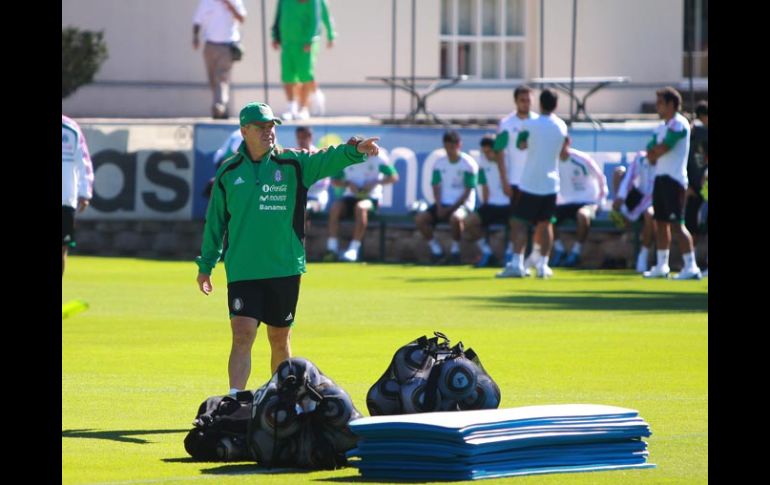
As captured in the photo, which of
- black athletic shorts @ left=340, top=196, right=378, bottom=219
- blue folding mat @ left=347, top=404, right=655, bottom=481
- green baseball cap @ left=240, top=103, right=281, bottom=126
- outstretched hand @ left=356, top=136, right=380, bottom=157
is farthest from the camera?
black athletic shorts @ left=340, top=196, right=378, bottom=219

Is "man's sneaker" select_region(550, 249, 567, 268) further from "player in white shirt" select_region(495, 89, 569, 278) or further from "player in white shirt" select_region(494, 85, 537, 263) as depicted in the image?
"player in white shirt" select_region(495, 89, 569, 278)

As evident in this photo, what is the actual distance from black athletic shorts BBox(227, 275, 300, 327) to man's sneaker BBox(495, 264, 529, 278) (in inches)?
496

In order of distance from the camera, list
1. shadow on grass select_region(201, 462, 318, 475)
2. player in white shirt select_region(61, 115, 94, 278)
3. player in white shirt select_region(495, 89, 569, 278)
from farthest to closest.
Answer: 1. player in white shirt select_region(495, 89, 569, 278)
2. player in white shirt select_region(61, 115, 94, 278)
3. shadow on grass select_region(201, 462, 318, 475)

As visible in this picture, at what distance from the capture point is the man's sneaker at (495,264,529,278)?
23.6m

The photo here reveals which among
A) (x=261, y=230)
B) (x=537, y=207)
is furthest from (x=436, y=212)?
(x=261, y=230)

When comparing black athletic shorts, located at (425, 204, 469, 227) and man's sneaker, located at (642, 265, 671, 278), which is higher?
black athletic shorts, located at (425, 204, 469, 227)

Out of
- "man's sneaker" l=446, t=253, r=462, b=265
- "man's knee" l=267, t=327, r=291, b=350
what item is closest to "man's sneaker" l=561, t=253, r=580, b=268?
"man's sneaker" l=446, t=253, r=462, b=265

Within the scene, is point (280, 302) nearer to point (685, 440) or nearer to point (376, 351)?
point (685, 440)

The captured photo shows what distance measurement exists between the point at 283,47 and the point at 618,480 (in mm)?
21672

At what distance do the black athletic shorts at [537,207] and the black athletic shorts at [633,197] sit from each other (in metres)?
1.82

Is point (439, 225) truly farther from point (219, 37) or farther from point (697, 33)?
point (697, 33)

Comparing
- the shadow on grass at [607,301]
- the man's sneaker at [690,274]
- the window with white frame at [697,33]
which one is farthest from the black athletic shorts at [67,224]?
the window with white frame at [697,33]

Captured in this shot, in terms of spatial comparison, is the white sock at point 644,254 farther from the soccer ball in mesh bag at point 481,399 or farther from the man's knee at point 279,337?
the soccer ball in mesh bag at point 481,399

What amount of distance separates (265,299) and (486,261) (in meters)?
15.1
